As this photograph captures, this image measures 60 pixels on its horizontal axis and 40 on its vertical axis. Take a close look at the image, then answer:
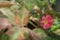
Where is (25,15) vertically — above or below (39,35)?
above

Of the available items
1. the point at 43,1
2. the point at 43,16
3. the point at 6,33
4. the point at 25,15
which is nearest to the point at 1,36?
the point at 6,33

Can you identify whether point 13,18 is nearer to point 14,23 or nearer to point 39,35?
point 14,23

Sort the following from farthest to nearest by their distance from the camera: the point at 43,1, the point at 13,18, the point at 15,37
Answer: the point at 43,1 → the point at 13,18 → the point at 15,37

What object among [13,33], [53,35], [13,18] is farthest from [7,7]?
[53,35]

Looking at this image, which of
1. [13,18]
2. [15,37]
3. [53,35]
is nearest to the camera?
[15,37]

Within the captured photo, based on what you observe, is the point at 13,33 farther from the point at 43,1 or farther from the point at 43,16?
the point at 43,1

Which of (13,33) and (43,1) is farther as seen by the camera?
(43,1)
